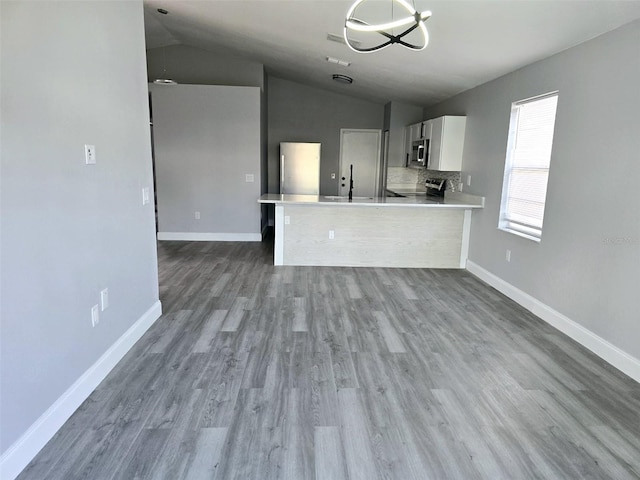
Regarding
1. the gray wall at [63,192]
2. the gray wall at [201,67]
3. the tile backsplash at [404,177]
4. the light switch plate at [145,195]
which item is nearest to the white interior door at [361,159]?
the tile backsplash at [404,177]

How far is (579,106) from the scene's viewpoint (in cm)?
316

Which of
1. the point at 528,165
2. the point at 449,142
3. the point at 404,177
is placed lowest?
the point at 404,177

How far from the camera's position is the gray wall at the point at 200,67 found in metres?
6.64

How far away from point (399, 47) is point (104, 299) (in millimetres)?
3564

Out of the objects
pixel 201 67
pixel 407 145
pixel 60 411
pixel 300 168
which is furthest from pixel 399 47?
pixel 60 411

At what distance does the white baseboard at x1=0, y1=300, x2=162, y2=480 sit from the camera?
65.5 inches

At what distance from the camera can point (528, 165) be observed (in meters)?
3.93

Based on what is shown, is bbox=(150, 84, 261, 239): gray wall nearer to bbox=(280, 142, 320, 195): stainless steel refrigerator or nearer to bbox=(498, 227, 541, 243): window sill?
bbox=(280, 142, 320, 195): stainless steel refrigerator

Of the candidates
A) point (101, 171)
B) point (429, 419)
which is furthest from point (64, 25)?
point (429, 419)

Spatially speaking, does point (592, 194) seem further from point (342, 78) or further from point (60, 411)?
point (342, 78)

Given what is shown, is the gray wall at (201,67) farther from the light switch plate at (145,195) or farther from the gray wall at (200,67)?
the light switch plate at (145,195)

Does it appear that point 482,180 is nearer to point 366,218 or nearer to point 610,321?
point 366,218

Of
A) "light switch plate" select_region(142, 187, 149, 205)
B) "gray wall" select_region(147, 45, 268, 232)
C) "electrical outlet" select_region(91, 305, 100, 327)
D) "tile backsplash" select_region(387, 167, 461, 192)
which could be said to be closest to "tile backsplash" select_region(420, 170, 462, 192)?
"tile backsplash" select_region(387, 167, 461, 192)

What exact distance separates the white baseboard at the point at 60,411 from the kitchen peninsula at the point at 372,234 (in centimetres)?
255
